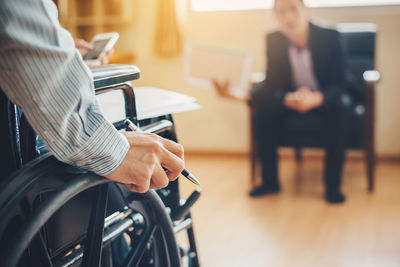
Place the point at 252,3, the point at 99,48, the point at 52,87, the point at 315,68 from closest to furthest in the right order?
1. the point at 52,87
2. the point at 99,48
3. the point at 315,68
4. the point at 252,3

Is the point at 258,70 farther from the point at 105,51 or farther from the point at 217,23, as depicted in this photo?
the point at 105,51

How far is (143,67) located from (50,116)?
9.42 ft

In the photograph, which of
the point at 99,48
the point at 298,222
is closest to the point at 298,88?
the point at 298,222

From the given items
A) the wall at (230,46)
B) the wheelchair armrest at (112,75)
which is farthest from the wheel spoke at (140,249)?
the wall at (230,46)

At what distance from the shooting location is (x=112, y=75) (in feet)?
2.30

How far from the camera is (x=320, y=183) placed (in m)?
2.65

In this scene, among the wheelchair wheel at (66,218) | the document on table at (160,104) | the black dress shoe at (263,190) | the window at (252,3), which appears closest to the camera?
the wheelchair wheel at (66,218)

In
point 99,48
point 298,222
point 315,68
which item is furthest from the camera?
point 315,68

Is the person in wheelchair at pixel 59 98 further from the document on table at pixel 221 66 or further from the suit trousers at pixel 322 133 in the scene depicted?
the document on table at pixel 221 66

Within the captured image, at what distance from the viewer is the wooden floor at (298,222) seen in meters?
1.76

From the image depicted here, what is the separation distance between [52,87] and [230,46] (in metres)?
2.75

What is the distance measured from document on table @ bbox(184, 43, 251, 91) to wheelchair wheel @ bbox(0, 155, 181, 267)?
6.04 ft

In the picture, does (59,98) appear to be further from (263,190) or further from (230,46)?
(230,46)

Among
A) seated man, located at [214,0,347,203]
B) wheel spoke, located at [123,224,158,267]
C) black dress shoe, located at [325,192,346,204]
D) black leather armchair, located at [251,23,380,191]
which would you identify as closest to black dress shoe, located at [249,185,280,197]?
seated man, located at [214,0,347,203]
